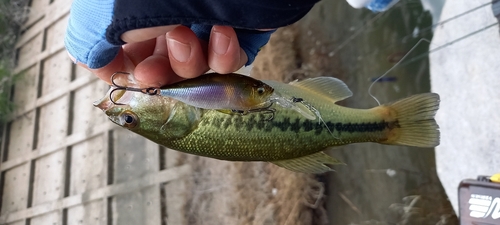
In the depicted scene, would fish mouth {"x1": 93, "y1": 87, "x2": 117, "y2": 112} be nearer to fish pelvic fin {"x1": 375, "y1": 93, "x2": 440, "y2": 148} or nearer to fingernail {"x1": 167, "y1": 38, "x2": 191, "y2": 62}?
fingernail {"x1": 167, "y1": 38, "x2": 191, "y2": 62}

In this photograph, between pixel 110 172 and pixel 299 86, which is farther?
pixel 110 172

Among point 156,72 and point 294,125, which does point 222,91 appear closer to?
point 156,72

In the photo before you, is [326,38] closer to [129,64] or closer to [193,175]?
[193,175]

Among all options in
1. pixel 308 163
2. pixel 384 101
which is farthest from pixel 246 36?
pixel 384 101

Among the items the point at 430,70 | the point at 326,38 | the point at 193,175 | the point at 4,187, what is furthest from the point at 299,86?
the point at 4,187

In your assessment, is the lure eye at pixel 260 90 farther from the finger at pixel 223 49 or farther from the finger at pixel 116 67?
the finger at pixel 116 67

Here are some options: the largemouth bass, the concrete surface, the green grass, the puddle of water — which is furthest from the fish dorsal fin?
the green grass
